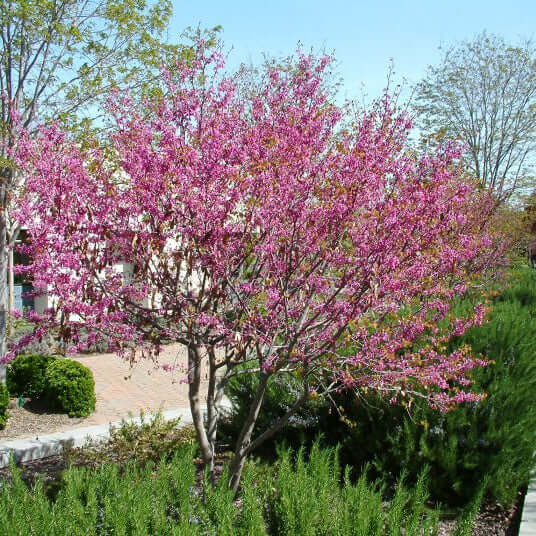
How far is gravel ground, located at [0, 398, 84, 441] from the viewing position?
→ 782 centimetres

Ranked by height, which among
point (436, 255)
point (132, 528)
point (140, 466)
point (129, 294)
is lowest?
point (140, 466)

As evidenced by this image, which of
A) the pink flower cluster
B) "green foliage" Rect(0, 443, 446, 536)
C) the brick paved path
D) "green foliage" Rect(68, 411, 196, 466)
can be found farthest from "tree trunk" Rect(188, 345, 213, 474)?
the brick paved path

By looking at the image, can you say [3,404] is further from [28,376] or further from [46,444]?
[28,376]

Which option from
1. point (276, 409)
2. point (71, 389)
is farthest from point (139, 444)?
point (71, 389)

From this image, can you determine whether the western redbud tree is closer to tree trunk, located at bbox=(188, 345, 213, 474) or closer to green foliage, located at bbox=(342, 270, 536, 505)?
tree trunk, located at bbox=(188, 345, 213, 474)

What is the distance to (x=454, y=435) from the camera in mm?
4742

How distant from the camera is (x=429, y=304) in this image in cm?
436

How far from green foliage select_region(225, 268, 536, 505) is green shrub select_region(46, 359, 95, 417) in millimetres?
4297

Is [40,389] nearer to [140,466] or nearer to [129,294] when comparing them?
[140,466]

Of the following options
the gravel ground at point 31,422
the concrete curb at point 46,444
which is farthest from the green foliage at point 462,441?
the gravel ground at point 31,422

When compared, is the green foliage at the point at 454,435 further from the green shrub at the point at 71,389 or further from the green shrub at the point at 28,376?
the green shrub at the point at 28,376

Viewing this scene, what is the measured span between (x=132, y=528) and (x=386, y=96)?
3.24 m

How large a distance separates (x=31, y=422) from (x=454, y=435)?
607 centimetres

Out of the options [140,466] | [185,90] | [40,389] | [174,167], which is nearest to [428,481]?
[140,466]
